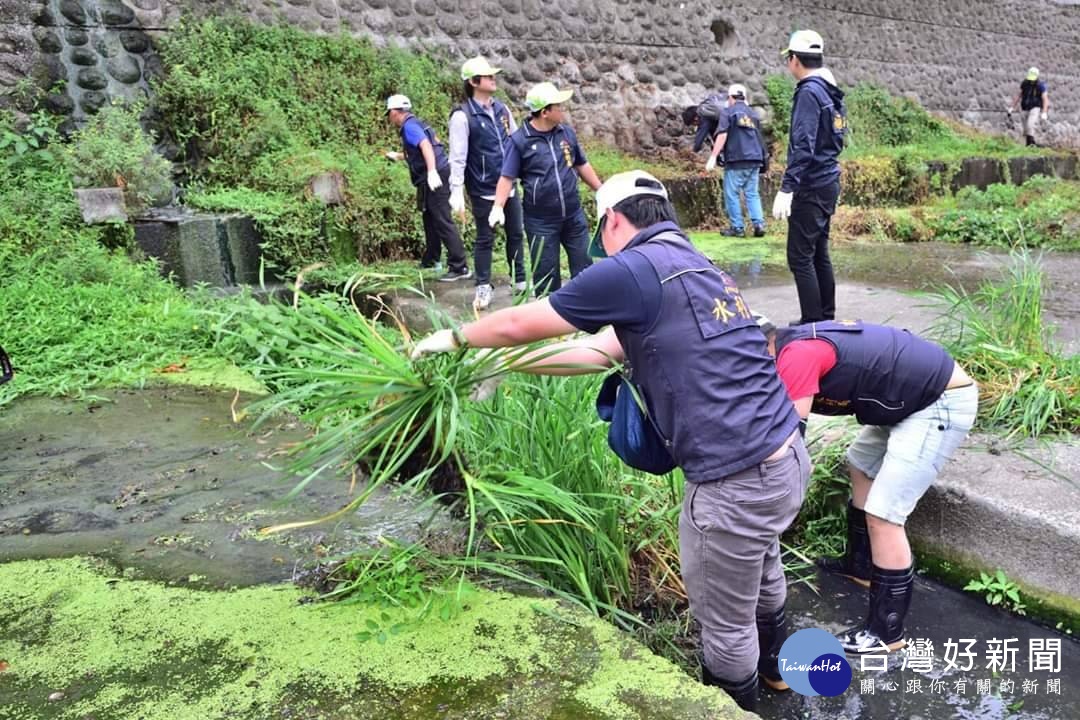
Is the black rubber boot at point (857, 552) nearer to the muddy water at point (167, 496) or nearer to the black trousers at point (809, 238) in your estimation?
the muddy water at point (167, 496)

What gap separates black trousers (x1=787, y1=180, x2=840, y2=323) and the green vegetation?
823 mm

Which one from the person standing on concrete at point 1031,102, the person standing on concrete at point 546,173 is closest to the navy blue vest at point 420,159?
the person standing on concrete at point 546,173

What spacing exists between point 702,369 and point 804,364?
54 cm

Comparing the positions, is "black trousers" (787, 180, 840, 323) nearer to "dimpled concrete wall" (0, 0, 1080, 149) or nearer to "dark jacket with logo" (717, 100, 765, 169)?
"dark jacket with logo" (717, 100, 765, 169)

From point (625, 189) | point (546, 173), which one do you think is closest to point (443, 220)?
point (546, 173)

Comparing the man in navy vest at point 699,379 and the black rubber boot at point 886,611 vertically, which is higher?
the man in navy vest at point 699,379

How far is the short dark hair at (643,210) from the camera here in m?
2.21

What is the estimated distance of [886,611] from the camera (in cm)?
274

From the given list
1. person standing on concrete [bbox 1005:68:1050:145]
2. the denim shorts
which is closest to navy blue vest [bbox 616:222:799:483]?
the denim shorts

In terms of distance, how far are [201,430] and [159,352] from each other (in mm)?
1275

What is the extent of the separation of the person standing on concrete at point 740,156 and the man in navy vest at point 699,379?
7067mm

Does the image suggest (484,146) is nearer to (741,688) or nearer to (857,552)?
(857,552)

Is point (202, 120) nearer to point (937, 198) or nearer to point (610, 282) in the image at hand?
point (610, 282)

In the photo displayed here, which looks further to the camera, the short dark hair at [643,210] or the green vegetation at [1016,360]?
the green vegetation at [1016,360]
